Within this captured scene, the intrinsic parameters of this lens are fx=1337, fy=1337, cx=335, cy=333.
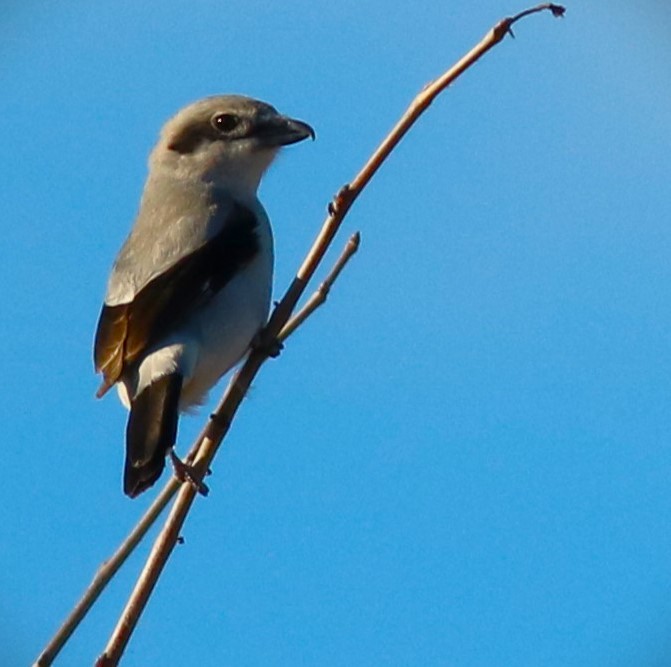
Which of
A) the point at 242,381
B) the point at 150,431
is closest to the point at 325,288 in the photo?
the point at 242,381

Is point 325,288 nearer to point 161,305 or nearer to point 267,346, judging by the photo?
point 267,346

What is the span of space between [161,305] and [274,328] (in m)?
0.81

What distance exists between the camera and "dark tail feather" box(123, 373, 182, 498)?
457 centimetres

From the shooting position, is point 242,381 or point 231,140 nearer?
point 242,381

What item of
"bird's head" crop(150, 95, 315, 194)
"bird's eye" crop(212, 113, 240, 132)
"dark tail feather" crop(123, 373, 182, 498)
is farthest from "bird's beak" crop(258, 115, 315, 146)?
"dark tail feather" crop(123, 373, 182, 498)

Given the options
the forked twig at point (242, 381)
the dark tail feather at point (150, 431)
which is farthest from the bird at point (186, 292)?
the forked twig at point (242, 381)

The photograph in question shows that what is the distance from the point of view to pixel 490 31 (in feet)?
11.7

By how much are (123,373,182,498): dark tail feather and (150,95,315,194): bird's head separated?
4.65ft

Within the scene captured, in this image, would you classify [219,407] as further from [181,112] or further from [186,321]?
[181,112]

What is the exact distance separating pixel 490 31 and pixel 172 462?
1.78m

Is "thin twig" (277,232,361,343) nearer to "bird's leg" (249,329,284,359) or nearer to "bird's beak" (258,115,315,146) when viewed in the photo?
"bird's leg" (249,329,284,359)

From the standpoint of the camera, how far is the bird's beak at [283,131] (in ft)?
19.8

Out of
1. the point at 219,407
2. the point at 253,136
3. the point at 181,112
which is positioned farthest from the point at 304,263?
the point at 181,112

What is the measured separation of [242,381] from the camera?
4.43m
